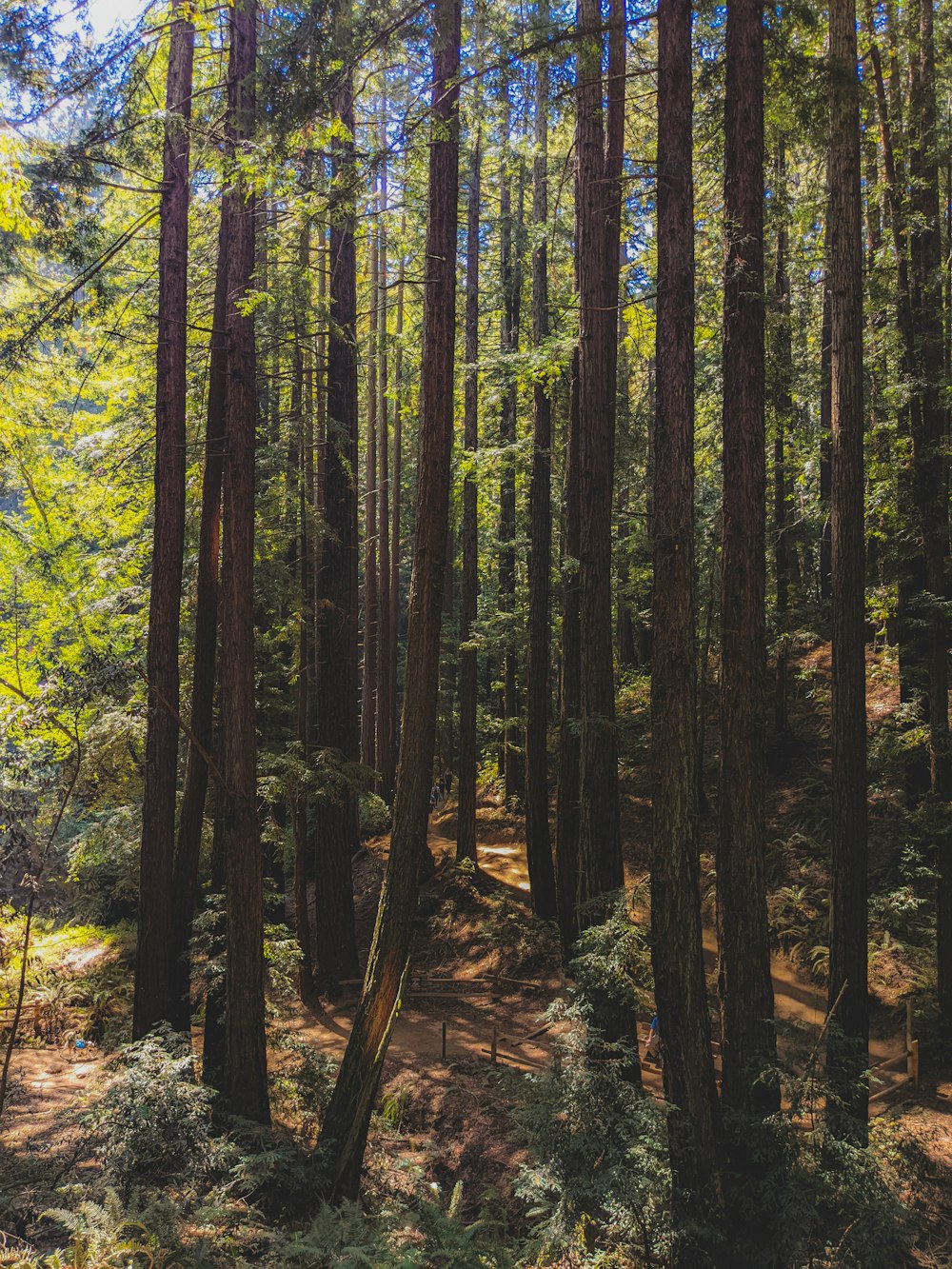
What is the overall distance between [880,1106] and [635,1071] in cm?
427

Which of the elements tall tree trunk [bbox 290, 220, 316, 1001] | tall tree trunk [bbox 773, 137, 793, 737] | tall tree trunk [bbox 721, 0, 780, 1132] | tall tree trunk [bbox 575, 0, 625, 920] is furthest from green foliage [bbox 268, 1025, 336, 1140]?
tall tree trunk [bbox 773, 137, 793, 737]

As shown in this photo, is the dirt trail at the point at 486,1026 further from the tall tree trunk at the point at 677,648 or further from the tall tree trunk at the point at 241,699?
the tall tree trunk at the point at 677,648

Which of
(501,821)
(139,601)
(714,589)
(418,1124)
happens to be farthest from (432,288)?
(501,821)

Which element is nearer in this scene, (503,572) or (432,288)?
(432,288)

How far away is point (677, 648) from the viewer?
7012 millimetres

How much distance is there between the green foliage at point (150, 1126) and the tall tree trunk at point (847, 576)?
643 cm

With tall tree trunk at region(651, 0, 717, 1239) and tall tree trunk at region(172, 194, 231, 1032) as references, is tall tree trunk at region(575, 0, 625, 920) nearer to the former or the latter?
tall tree trunk at region(651, 0, 717, 1239)

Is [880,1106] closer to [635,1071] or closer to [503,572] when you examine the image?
[635,1071]

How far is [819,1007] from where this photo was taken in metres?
13.0

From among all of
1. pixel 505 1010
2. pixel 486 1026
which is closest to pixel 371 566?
pixel 505 1010

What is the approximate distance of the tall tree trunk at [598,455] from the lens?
9336 mm

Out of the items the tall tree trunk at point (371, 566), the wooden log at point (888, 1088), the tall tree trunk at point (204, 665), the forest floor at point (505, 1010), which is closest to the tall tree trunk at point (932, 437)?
the wooden log at point (888, 1088)

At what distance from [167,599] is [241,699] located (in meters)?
2.24

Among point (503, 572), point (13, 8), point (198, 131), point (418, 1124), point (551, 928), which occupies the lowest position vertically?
point (418, 1124)
